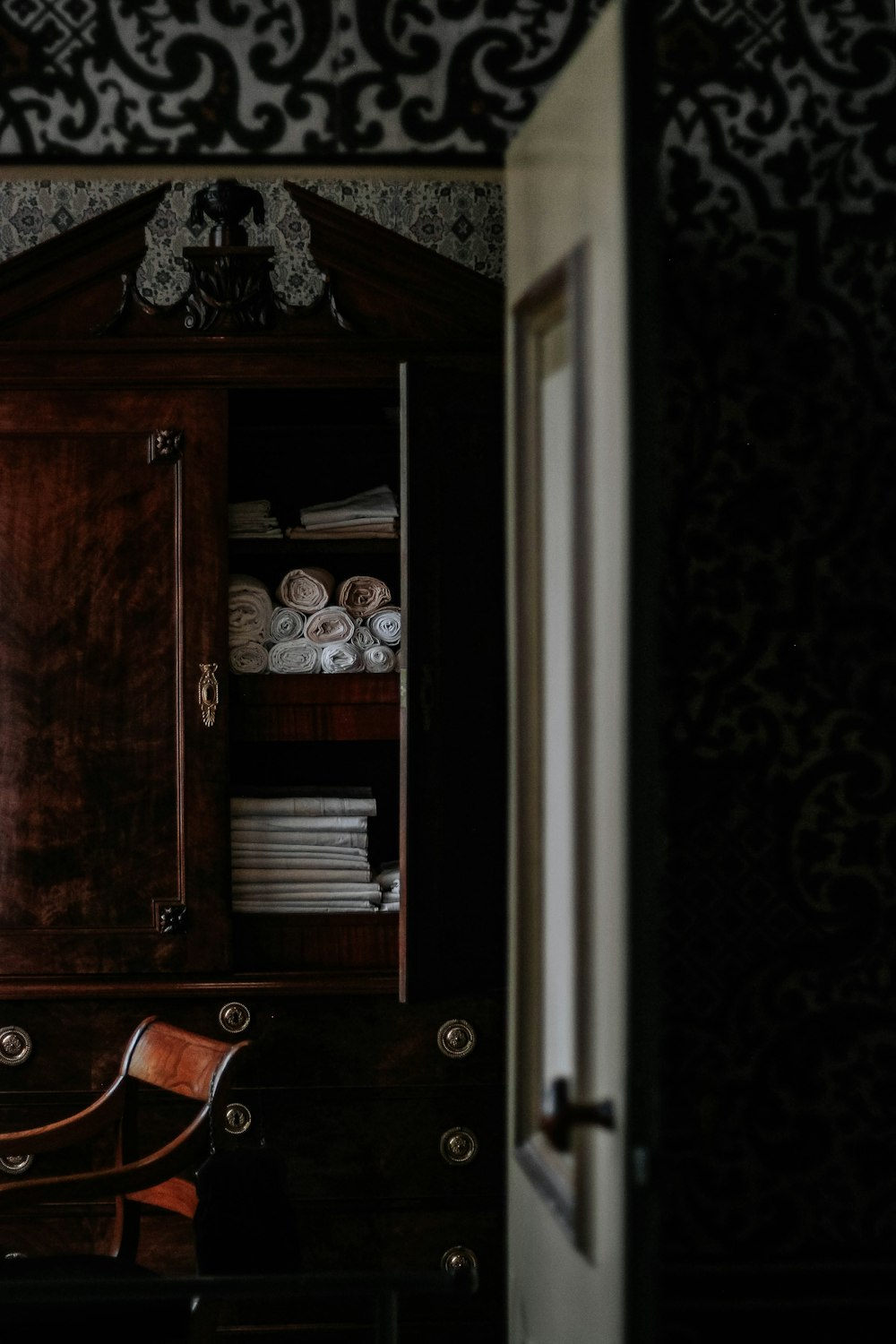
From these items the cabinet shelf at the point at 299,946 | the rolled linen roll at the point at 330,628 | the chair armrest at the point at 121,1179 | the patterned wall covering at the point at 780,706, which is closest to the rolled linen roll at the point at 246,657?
the rolled linen roll at the point at 330,628

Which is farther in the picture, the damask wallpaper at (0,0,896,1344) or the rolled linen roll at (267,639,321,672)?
the rolled linen roll at (267,639,321,672)

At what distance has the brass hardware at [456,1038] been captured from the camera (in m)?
2.54

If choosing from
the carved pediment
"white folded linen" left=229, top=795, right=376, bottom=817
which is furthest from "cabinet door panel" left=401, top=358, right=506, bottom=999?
"white folded linen" left=229, top=795, right=376, bottom=817

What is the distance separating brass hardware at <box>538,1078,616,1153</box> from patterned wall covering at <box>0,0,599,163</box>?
114cm

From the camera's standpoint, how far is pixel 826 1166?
5.19 ft

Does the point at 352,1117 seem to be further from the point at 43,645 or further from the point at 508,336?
the point at 508,336

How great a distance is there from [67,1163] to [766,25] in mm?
2438

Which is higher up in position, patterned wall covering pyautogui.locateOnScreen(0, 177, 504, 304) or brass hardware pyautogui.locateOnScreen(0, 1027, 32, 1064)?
patterned wall covering pyautogui.locateOnScreen(0, 177, 504, 304)

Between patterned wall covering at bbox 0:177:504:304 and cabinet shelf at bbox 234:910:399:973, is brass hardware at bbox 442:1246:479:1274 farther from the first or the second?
patterned wall covering at bbox 0:177:504:304

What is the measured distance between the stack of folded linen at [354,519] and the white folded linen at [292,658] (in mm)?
256

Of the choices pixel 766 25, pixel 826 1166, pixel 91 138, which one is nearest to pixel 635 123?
pixel 766 25

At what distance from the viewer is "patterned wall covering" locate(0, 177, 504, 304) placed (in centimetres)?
301

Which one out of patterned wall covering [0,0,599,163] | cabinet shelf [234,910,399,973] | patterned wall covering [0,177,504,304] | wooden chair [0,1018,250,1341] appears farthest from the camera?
patterned wall covering [0,177,504,304]

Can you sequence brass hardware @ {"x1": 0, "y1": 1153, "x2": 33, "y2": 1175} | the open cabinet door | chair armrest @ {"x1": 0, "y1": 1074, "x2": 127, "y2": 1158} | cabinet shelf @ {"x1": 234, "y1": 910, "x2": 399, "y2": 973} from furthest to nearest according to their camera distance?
cabinet shelf @ {"x1": 234, "y1": 910, "x2": 399, "y2": 973} < brass hardware @ {"x1": 0, "y1": 1153, "x2": 33, "y2": 1175} < chair armrest @ {"x1": 0, "y1": 1074, "x2": 127, "y2": 1158} < the open cabinet door
